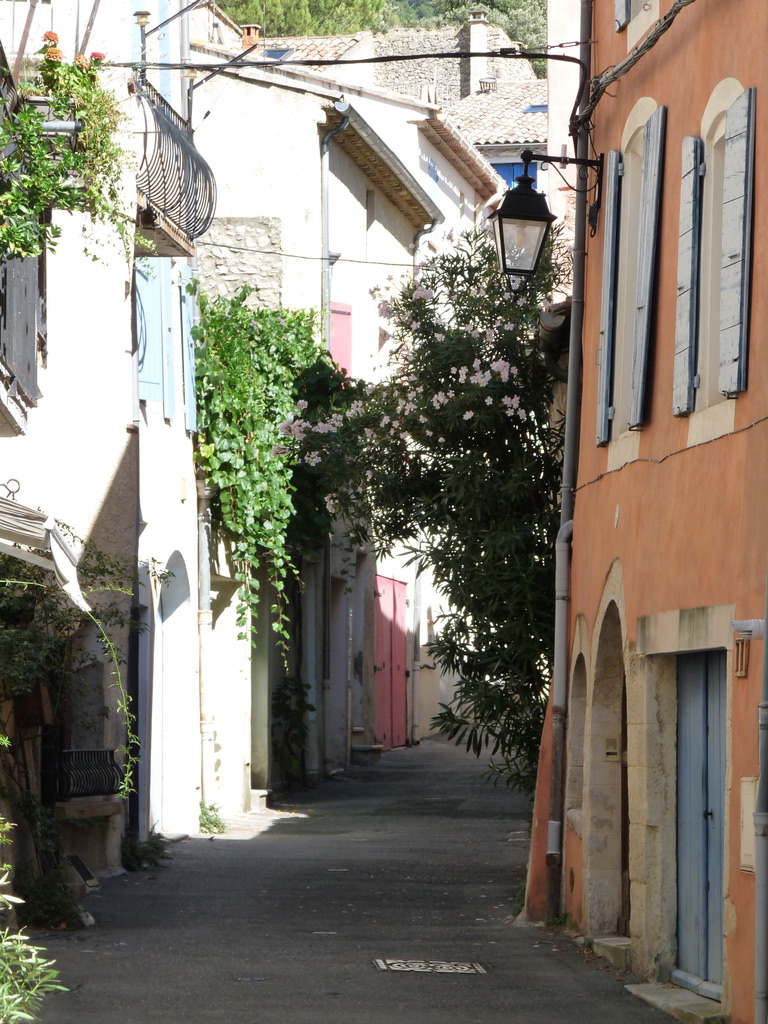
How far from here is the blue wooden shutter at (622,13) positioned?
10227 millimetres

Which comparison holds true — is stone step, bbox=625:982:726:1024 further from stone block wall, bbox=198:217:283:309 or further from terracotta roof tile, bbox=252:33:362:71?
terracotta roof tile, bbox=252:33:362:71

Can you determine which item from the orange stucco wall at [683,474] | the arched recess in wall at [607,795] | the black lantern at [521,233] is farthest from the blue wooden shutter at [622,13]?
the arched recess in wall at [607,795]

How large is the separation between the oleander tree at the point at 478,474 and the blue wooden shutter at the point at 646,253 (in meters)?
3.03

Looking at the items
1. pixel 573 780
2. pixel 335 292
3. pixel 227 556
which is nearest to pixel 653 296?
pixel 573 780

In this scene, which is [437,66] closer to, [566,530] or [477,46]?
[477,46]

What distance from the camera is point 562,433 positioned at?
1320cm

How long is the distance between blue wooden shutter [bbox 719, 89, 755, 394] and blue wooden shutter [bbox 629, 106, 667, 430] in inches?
47.9

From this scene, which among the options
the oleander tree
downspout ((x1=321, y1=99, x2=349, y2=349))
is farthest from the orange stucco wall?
downspout ((x1=321, y1=99, x2=349, y2=349))

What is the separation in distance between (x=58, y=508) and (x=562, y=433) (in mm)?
4035

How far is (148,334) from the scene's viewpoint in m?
15.2

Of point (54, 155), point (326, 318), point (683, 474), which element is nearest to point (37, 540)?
point (54, 155)

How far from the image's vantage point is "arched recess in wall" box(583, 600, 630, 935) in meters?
10.2

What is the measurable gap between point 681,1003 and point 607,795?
2.36 m

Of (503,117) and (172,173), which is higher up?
(503,117)
